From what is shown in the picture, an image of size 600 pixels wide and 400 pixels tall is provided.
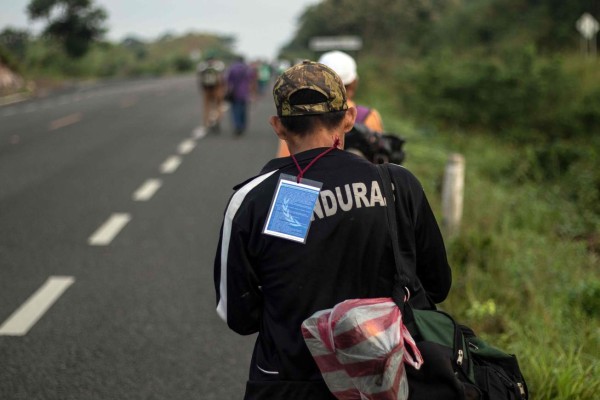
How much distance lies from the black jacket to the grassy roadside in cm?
191

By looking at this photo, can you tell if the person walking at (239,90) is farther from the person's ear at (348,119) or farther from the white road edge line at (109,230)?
the person's ear at (348,119)

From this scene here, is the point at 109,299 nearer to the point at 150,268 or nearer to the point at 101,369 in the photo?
the point at 150,268

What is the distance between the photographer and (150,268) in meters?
6.33

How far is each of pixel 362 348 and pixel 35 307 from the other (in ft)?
13.4

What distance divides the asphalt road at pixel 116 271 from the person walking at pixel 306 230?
2.00 meters

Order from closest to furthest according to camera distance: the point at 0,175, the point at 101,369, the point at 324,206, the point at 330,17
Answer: the point at 324,206
the point at 101,369
the point at 0,175
the point at 330,17

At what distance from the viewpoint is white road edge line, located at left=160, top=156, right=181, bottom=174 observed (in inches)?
442

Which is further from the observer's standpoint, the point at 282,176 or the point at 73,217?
the point at 73,217

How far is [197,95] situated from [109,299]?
24.7 m

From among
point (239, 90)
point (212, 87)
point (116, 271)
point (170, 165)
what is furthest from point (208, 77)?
point (116, 271)

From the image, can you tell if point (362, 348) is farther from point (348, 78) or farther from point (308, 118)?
point (348, 78)

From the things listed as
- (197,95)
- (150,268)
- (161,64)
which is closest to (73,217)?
(150,268)

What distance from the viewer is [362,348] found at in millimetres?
1855

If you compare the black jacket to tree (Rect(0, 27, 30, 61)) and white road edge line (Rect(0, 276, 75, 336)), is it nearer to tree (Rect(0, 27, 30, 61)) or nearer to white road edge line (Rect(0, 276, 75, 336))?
white road edge line (Rect(0, 276, 75, 336))
